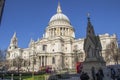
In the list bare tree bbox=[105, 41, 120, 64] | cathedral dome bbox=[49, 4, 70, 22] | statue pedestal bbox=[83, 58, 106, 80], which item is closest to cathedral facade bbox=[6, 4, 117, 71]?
cathedral dome bbox=[49, 4, 70, 22]

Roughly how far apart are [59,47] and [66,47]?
6074 mm

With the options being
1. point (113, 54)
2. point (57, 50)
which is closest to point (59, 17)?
point (57, 50)

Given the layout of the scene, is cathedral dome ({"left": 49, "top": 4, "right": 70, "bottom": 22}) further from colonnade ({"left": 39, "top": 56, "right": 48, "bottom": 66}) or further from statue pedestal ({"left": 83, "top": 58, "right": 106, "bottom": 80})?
statue pedestal ({"left": 83, "top": 58, "right": 106, "bottom": 80})

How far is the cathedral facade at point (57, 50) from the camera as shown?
99.2 metres

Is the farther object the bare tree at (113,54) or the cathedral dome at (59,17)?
the cathedral dome at (59,17)

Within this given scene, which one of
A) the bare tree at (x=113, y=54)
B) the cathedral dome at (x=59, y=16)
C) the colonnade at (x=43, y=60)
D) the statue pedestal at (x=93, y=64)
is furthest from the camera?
A: the cathedral dome at (x=59, y=16)

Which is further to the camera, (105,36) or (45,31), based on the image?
(45,31)

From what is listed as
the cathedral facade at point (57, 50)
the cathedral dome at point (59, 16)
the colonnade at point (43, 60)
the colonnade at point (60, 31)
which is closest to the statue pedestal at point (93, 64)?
the cathedral facade at point (57, 50)

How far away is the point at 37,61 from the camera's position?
3915 inches

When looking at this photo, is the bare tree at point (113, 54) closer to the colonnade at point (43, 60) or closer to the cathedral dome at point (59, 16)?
the colonnade at point (43, 60)

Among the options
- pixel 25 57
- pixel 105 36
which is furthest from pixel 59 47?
pixel 25 57

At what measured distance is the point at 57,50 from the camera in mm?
102750

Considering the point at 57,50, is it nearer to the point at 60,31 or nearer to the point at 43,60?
the point at 43,60

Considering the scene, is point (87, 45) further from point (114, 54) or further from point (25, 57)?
point (25, 57)
